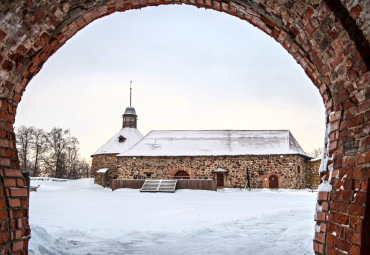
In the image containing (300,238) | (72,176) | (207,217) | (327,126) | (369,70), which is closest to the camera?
(369,70)

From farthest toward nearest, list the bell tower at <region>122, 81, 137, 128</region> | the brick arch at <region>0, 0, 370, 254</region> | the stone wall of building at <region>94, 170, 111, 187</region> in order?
the bell tower at <region>122, 81, 137, 128</region>
the stone wall of building at <region>94, 170, 111, 187</region>
the brick arch at <region>0, 0, 370, 254</region>

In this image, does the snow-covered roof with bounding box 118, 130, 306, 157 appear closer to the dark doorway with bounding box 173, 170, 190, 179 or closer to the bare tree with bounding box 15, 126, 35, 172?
the dark doorway with bounding box 173, 170, 190, 179

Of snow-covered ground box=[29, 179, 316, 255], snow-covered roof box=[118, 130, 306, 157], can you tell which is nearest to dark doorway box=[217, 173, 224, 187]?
snow-covered roof box=[118, 130, 306, 157]

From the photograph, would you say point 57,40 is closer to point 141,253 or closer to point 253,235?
point 141,253

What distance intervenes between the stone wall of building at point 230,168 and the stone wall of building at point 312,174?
26.6 inches

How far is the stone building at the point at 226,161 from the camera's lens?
83.4 ft

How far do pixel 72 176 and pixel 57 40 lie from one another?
57.1 m

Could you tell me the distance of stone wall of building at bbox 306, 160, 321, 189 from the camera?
87.6 ft

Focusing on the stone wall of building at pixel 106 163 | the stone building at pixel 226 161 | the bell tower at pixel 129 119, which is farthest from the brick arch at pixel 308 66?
the bell tower at pixel 129 119

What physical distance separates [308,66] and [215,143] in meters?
24.7

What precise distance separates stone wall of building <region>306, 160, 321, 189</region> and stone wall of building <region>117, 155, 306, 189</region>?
674 mm

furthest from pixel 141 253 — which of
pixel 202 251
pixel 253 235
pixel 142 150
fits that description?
pixel 142 150

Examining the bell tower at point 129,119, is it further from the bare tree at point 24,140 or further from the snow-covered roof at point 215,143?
the bare tree at point 24,140

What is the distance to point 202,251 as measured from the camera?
5652mm
